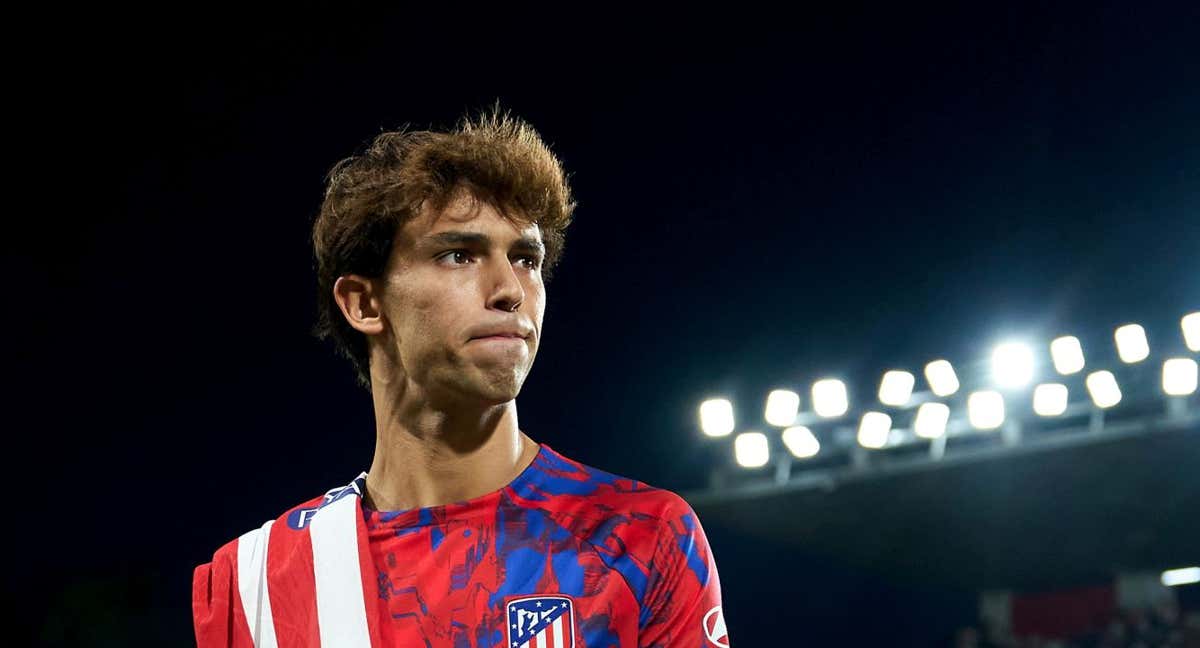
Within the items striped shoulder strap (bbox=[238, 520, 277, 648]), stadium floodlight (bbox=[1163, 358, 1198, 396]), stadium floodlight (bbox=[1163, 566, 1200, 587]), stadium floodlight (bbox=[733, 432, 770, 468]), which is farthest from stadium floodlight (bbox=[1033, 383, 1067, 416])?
striped shoulder strap (bbox=[238, 520, 277, 648])

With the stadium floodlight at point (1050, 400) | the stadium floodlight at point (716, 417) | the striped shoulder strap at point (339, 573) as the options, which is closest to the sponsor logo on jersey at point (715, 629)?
the striped shoulder strap at point (339, 573)

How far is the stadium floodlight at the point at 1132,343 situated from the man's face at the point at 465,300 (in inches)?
379

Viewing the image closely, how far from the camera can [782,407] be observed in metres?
12.2

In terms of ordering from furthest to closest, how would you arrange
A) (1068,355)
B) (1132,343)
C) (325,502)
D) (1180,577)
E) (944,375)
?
(1180,577), (944,375), (1068,355), (1132,343), (325,502)

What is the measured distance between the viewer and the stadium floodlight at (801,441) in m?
12.3

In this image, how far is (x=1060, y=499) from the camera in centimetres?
1347

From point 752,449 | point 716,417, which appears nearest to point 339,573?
point 752,449

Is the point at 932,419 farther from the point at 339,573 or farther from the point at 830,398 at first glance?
the point at 339,573

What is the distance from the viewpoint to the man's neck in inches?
83.5

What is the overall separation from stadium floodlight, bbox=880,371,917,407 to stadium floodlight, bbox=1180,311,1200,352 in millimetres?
2257

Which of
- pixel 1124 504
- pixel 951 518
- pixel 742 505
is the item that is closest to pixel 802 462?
pixel 742 505

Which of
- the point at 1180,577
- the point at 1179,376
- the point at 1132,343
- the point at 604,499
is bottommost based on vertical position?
the point at 604,499

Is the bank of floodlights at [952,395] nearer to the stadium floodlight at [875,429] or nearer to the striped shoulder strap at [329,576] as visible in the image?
the stadium floodlight at [875,429]

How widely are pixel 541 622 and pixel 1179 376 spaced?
31.4 ft
